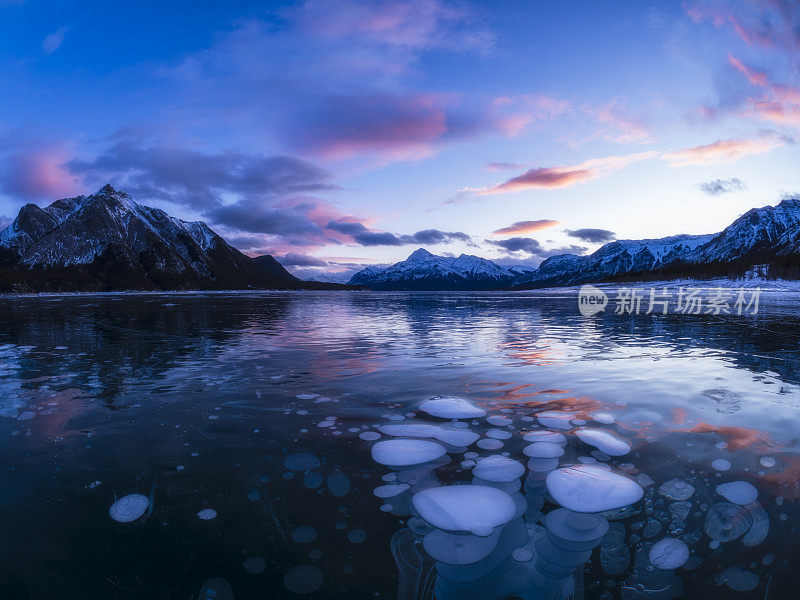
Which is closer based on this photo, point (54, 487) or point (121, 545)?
point (121, 545)

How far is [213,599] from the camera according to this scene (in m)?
3.05

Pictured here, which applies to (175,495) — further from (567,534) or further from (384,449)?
(567,534)

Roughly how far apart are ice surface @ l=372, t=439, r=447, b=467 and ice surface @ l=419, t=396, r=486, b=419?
1.31m

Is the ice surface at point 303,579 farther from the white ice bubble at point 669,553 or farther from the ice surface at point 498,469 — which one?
the white ice bubble at point 669,553

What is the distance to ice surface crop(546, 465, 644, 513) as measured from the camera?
13.7 feet

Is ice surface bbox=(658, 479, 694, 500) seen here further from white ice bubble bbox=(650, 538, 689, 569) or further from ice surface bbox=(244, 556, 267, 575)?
ice surface bbox=(244, 556, 267, 575)

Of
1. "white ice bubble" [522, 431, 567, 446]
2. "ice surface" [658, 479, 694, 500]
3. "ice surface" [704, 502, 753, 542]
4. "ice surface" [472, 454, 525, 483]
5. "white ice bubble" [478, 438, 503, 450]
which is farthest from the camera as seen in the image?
"white ice bubble" [522, 431, 567, 446]

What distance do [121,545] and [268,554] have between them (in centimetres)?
132

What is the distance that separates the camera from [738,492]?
4.41 m

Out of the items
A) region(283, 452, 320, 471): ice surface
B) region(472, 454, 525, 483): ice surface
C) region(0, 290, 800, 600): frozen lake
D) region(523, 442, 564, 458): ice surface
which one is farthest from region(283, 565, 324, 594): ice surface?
region(523, 442, 564, 458): ice surface

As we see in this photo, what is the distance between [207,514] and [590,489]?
407 centimetres

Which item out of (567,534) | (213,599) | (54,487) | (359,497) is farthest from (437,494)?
(54,487)
